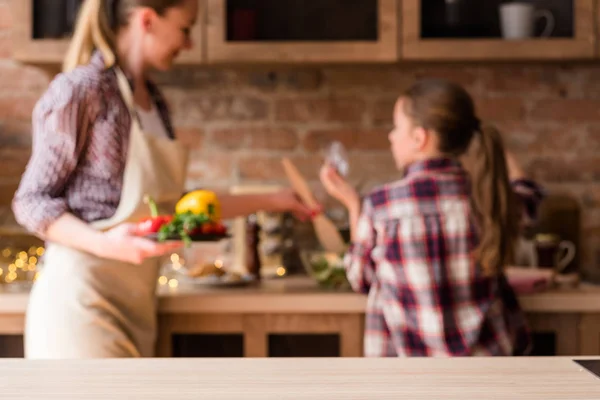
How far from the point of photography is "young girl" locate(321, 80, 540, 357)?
65.9 inches

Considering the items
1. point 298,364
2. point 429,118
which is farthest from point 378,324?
point 298,364

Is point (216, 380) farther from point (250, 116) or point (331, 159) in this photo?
point (250, 116)

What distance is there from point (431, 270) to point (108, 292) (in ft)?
2.21

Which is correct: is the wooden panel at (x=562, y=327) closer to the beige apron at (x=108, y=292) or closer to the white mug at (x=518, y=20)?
the white mug at (x=518, y=20)

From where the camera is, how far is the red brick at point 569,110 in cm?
249

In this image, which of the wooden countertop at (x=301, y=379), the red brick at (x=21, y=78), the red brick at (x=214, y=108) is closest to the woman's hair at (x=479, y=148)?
the red brick at (x=214, y=108)

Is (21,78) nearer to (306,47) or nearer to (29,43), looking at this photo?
(29,43)

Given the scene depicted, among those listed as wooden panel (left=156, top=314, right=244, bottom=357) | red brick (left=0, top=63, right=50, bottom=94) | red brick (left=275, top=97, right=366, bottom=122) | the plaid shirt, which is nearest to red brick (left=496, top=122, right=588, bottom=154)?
red brick (left=275, top=97, right=366, bottom=122)

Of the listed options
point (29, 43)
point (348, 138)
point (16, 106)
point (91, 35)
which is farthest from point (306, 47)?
point (16, 106)

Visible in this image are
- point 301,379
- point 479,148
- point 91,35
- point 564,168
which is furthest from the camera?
point 564,168

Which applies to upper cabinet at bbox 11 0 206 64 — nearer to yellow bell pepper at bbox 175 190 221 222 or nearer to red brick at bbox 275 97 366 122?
red brick at bbox 275 97 366 122

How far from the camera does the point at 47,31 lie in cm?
221

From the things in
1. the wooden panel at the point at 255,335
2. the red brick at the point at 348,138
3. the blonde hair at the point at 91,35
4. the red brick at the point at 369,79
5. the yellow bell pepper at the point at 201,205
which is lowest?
the wooden panel at the point at 255,335

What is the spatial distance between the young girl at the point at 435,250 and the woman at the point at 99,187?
48cm
